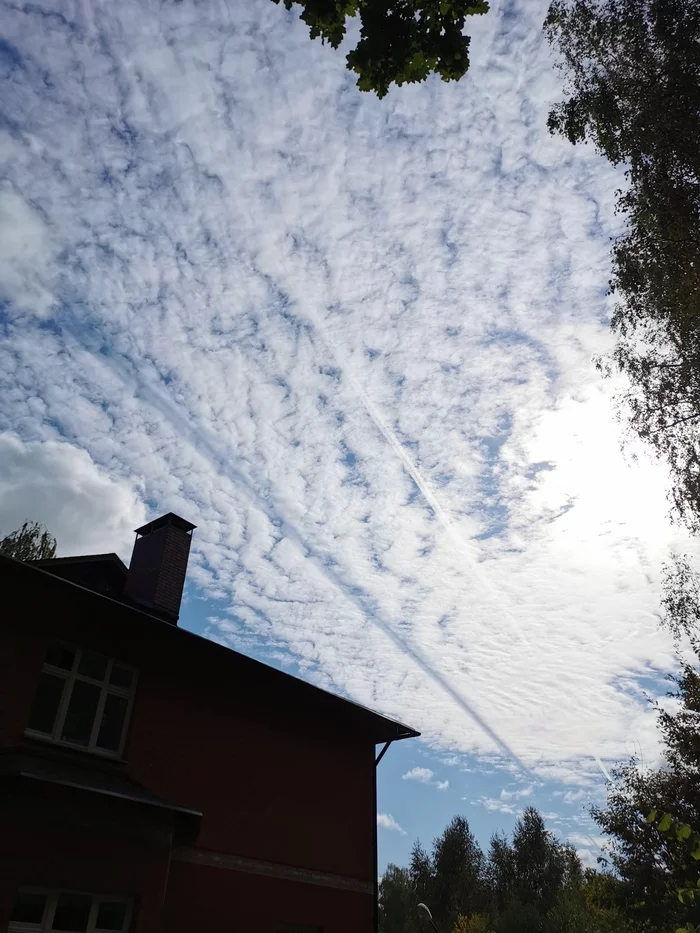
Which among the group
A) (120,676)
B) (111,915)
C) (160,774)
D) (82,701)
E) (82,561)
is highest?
(82,561)

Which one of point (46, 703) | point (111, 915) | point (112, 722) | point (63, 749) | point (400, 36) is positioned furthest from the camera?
point (112, 722)

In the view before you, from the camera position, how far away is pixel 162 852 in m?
9.84

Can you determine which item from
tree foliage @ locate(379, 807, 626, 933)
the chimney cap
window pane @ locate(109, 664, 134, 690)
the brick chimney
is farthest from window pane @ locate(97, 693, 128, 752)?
tree foliage @ locate(379, 807, 626, 933)

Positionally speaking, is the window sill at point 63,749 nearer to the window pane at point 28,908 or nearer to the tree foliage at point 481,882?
the window pane at point 28,908

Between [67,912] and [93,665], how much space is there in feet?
11.4

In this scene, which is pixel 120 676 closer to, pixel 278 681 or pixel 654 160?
pixel 278 681

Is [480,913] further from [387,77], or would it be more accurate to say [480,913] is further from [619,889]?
[387,77]

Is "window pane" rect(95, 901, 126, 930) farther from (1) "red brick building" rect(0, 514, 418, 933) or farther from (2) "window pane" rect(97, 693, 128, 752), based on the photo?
(2) "window pane" rect(97, 693, 128, 752)

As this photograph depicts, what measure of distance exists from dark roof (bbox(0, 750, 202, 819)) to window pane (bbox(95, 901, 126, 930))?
1496 millimetres

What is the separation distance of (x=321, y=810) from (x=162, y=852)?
4.90 metres

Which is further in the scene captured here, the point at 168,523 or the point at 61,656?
the point at 168,523

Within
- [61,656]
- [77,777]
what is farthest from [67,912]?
[61,656]

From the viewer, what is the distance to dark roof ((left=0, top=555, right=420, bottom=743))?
10.3 metres

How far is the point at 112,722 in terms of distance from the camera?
10672 mm
